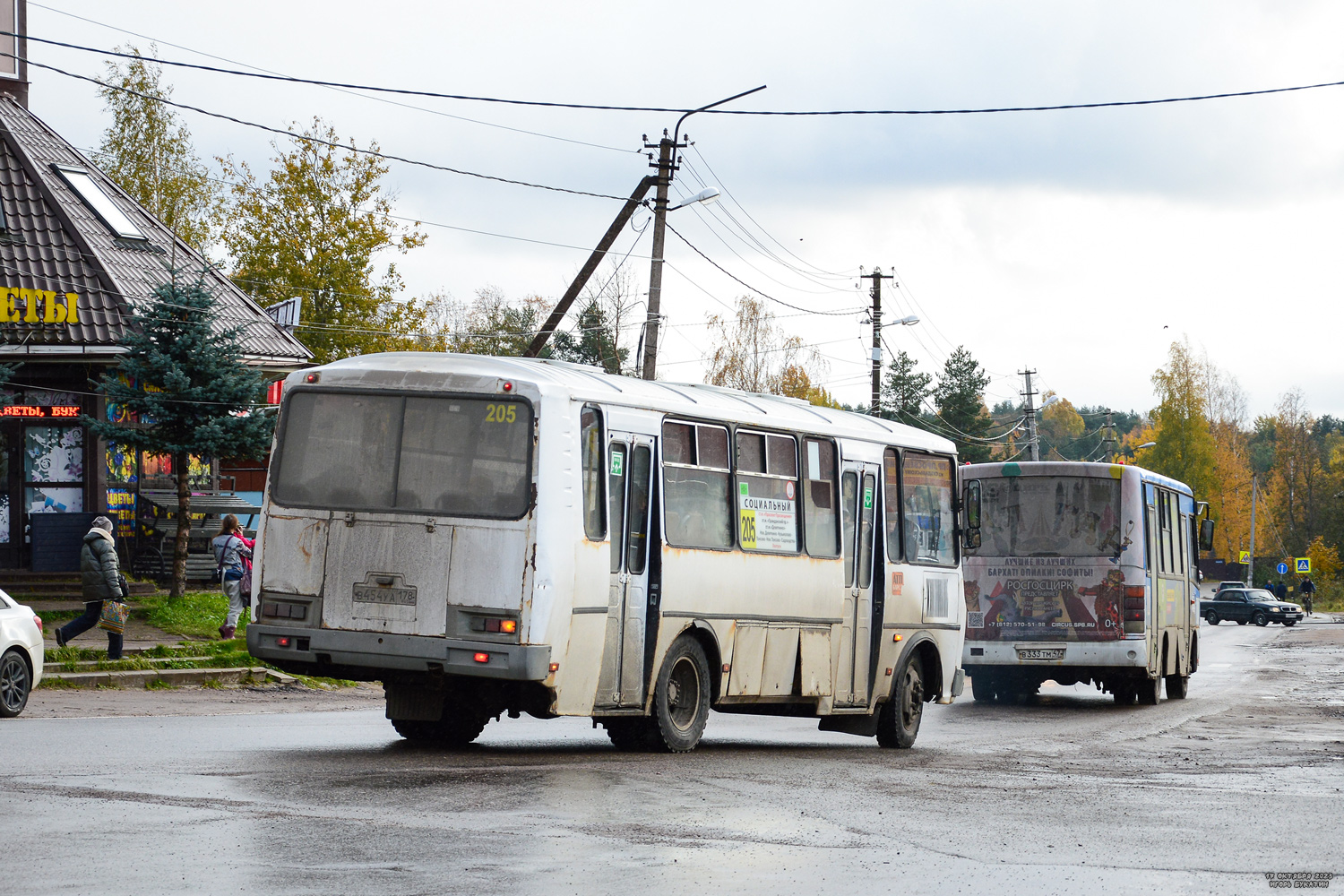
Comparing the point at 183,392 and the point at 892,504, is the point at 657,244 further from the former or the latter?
the point at 892,504

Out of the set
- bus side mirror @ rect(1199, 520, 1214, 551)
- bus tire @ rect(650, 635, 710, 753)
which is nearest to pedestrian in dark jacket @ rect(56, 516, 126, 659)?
bus tire @ rect(650, 635, 710, 753)

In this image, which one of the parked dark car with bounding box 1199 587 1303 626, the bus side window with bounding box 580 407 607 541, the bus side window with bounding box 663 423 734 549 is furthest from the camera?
the parked dark car with bounding box 1199 587 1303 626

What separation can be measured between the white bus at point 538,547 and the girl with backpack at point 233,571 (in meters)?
11.2

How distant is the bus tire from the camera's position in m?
12.4

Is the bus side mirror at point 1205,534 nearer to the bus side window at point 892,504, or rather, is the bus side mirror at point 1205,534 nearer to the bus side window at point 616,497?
the bus side window at point 892,504

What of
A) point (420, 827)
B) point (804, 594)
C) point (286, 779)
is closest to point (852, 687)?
point (804, 594)

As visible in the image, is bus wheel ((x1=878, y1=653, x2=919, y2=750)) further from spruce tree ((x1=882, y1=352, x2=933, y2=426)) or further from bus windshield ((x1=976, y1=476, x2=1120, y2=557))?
spruce tree ((x1=882, y1=352, x2=933, y2=426))

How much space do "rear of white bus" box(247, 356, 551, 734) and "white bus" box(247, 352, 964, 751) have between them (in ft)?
0.05

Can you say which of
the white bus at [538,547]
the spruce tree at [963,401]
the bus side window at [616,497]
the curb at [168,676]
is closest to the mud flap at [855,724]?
the white bus at [538,547]

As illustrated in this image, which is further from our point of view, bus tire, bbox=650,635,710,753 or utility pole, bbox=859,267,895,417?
utility pole, bbox=859,267,895,417

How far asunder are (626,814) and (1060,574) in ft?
43.6

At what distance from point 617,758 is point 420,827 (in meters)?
4.12

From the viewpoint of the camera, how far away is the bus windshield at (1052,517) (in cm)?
2106

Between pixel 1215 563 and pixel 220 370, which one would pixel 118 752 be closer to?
pixel 220 370
